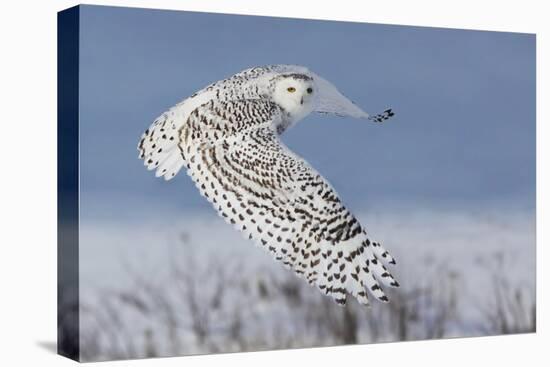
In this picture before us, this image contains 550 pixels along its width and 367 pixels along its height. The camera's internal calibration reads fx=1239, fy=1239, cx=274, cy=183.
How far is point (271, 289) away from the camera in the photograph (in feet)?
27.9

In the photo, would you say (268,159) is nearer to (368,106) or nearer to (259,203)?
(259,203)

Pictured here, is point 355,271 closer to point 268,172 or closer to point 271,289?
point 271,289

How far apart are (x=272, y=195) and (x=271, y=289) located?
0.65 m

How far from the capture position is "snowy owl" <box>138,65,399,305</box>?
8.35 metres

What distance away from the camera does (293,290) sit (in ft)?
28.2

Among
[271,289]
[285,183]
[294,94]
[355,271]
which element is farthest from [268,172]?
[355,271]

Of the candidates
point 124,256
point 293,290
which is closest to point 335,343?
point 293,290

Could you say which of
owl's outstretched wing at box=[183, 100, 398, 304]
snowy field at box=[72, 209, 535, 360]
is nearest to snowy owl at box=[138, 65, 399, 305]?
owl's outstretched wing at box=[183, 100, 398, 304]

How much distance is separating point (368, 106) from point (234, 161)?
46.0 inches

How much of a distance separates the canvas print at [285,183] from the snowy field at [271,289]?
0.5 inches

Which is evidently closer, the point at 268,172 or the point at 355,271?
the point at 268,172

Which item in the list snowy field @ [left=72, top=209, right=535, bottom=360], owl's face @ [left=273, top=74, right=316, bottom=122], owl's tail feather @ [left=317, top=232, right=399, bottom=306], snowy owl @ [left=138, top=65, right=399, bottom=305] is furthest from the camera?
owl's face @ [left=273, top=74, right=316, bottom=122]

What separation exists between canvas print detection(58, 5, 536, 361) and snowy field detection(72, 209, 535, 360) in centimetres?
1

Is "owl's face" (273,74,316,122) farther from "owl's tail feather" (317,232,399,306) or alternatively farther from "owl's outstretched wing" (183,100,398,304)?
"owl's tail feather" (317,232,399,306)
